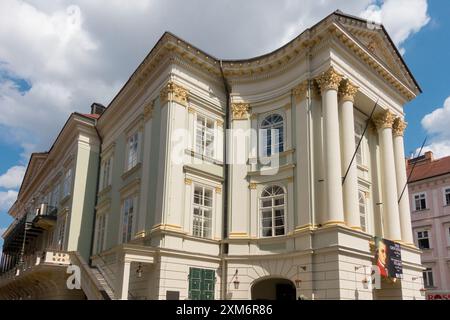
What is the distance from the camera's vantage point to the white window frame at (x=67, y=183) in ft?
92.9

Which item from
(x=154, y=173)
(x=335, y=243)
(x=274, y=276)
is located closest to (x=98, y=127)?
(x=154, y=173)

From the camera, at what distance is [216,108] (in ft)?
70.9

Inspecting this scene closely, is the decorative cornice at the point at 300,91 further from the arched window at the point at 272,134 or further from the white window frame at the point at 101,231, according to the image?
the white window frame at the point at 101,231

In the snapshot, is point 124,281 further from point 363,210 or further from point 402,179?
point 402,179

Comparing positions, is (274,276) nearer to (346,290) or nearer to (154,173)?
(346,290)

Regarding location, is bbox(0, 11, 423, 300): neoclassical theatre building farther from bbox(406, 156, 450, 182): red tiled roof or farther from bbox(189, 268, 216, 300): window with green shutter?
bbox(406, 156, 450, 182): red tiled roof

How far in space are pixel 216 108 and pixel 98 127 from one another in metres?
10.1

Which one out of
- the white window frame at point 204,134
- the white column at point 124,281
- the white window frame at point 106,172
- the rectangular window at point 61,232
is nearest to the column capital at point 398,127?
the white window frame at point 204,134

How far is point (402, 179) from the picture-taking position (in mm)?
22656

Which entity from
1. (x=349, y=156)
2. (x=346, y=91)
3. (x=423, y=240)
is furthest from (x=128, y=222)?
(x=423, y=240)

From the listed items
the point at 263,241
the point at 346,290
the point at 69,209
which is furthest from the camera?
the point at 69,209

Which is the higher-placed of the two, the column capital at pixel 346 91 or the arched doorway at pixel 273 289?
the column capital at pixel 346 91

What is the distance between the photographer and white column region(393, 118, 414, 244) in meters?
21.8

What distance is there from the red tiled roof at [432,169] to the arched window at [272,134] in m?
22.4
